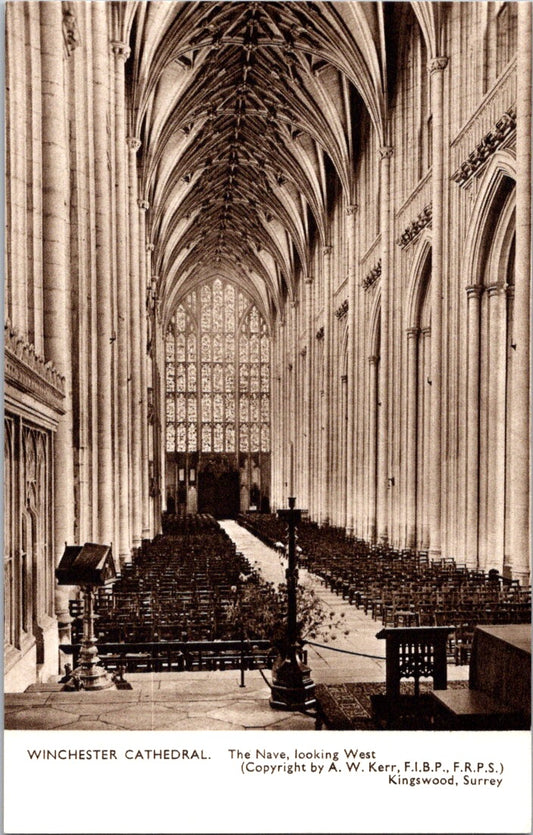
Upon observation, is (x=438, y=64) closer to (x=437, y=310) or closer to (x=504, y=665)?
(x=437, y=310)

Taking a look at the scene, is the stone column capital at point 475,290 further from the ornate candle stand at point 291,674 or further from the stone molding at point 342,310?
the stone molding at point 342,310

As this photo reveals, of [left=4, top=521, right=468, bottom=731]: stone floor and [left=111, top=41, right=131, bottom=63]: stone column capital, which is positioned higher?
[left=111, top=41, right=131, bottom=63]: stone column capital

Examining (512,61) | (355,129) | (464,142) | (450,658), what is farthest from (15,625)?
(355,129)

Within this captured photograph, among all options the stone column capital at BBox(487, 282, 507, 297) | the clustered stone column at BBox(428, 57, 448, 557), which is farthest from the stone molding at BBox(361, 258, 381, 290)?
the stone column capital at BBox(487, 282, 507, 297)

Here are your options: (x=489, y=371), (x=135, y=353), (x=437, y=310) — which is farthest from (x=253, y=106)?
(x=489, y=371)

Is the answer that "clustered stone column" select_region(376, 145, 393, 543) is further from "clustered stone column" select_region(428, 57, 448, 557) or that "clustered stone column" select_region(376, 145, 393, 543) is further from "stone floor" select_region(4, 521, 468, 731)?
"stone floor" select_region(4, 521, 468, 731)

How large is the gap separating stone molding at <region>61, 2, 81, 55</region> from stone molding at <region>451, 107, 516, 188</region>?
800 centimetres


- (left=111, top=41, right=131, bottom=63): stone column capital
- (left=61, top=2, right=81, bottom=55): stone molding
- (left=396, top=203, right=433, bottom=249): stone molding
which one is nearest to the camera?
(left=61, top=2, right=81, bottom=55): stone molding

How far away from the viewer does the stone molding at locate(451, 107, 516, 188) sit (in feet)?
49.7

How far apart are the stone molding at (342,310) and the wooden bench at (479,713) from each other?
95.1 feet

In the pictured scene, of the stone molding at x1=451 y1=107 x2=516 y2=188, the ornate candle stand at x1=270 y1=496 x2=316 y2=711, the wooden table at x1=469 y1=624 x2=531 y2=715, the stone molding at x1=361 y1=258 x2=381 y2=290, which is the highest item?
the stone molding at x1=451 y1=107 x2=516 y2=188

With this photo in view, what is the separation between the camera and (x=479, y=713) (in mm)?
4473

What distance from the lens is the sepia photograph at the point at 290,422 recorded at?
17.5 ft

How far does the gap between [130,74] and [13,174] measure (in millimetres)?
16803
